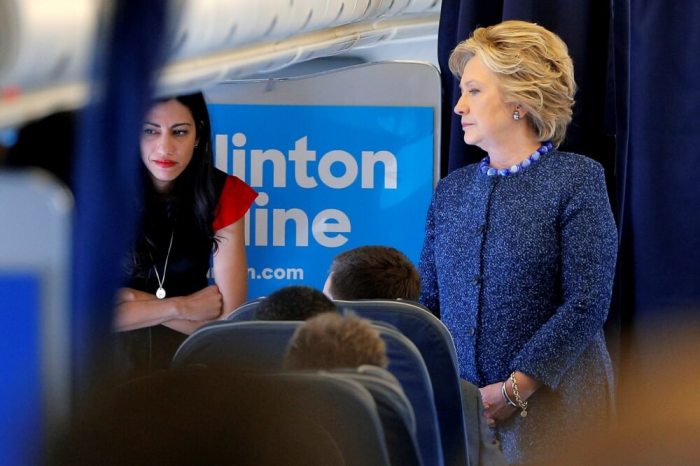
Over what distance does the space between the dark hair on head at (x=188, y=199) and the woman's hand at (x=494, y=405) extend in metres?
1.05

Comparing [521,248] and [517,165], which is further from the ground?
[517,165]

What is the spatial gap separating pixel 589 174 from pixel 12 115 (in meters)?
1.28

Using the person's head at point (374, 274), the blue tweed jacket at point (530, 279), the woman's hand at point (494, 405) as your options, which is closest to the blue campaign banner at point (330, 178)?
the person's head at point (374, 274)

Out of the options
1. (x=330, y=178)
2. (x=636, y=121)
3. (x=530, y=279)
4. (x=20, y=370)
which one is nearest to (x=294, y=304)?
(x=20, y=370)

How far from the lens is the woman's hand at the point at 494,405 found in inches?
51.9

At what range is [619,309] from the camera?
2.26 m

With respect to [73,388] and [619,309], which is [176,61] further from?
[619,309]

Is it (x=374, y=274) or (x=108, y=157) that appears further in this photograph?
(x=374, y=274)

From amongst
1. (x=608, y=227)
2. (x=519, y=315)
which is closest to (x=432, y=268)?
(x=519, y=315)

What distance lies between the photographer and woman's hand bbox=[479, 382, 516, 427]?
132 centimetres

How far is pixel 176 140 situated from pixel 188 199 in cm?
3

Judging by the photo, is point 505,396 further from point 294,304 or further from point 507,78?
point 294,304

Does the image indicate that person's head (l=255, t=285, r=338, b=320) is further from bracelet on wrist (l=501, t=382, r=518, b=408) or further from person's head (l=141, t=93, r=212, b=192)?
bracelet on wrist (l=501, t=382, r=518, b=408)

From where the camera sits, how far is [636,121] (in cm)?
221
